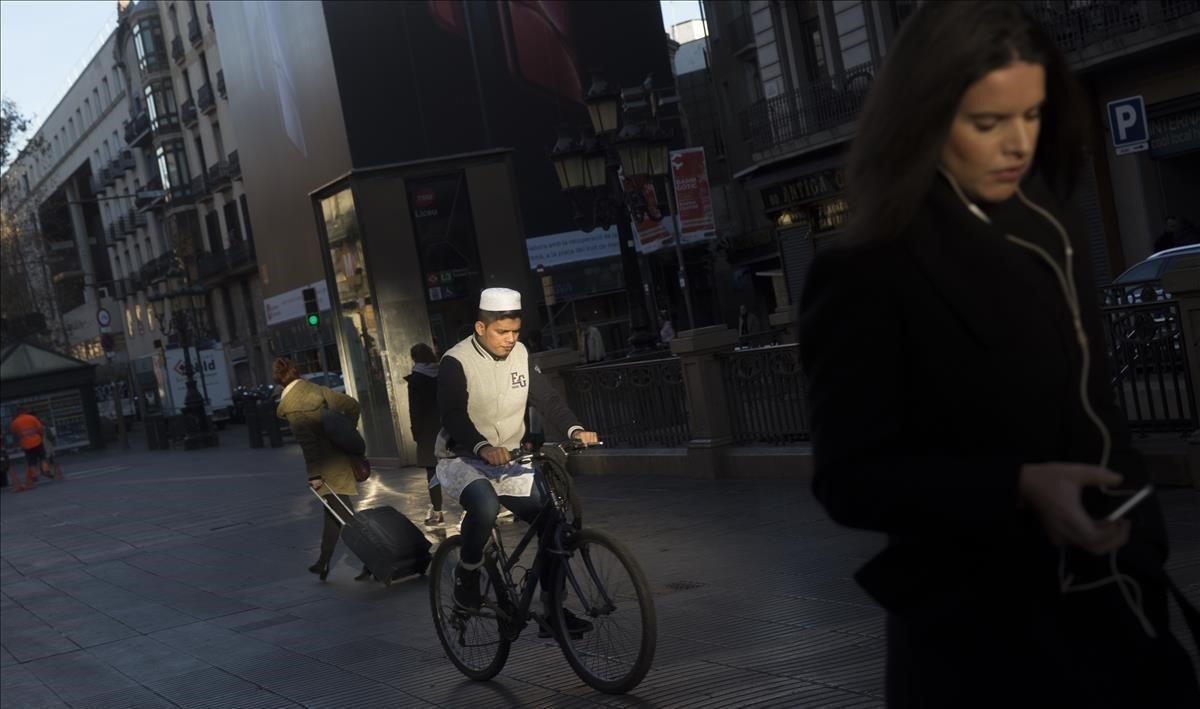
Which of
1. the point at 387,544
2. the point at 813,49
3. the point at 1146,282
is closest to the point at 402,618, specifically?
the point at 387,544

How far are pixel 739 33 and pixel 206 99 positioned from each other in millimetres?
28484

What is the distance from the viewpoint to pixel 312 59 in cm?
2438

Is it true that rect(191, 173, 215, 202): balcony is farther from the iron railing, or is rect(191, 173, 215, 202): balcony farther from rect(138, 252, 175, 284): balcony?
the iron railing

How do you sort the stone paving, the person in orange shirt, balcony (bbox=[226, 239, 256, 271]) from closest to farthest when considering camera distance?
the stone paving → the person in orange shirt → balcony (bbox=[226, 239, 256, 271])

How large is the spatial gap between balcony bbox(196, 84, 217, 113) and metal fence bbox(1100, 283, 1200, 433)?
53.8m

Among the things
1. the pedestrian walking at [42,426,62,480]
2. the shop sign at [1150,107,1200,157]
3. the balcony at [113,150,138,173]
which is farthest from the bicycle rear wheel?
the balcony at [113,150,138,173]

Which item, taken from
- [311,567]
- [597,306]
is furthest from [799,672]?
[597,306]

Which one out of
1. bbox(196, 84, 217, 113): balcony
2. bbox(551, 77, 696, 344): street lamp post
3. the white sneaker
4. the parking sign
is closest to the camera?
the white sneaker

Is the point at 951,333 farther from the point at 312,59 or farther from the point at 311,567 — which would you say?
the point at 312,59

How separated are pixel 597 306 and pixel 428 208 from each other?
1706cm

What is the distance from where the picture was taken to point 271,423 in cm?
3494

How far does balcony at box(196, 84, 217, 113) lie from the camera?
5973 centimetres

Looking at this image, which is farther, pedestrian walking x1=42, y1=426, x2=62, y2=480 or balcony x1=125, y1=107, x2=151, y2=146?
balcony x1=125, y1=107, x2=151, y2=146

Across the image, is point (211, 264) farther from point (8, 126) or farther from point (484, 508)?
point (484, 508)
